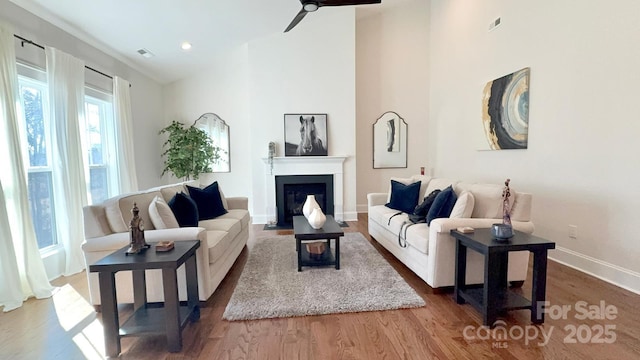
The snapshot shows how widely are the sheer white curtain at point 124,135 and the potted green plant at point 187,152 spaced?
3.21 feet

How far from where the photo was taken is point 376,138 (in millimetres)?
6441

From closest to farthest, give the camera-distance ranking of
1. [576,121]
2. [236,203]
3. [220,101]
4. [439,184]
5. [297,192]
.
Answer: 1. [576,121]
2. [439,184]
3. [236,203]
4. [297,192]
5. [220,101]

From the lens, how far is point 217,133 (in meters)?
6.29

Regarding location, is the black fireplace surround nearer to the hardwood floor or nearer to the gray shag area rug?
the gray shag area rug

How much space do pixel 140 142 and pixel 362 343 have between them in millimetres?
5043

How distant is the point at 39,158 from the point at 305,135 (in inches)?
145

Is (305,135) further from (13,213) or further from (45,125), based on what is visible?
(13,213)

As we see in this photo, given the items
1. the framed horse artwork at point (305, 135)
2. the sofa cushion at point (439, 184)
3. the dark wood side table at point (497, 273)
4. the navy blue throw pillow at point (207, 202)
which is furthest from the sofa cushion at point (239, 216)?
the dark wood side table at point (497, 273)

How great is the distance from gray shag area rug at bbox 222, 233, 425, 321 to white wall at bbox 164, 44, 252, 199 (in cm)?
309

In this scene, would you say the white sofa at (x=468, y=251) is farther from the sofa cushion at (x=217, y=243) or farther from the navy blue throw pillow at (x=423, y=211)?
the sofa cushion at (x=217, y=243)

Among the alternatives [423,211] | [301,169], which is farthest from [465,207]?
[301,169]

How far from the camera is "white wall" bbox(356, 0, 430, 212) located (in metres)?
6.30

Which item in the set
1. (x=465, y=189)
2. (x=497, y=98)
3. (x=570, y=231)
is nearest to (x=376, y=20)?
(x=497, y=98)

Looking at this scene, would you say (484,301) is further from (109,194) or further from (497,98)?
(109,194)
